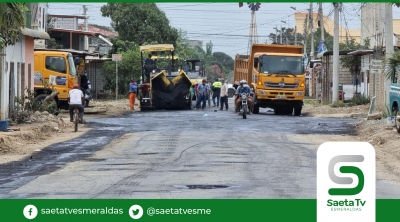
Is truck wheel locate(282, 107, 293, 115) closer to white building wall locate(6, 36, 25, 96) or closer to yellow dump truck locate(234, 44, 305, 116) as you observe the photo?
yellow dump truck locate(234, 44, 305, 116)

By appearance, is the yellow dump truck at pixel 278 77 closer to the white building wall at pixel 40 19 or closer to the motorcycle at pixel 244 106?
the motorcycle at pixel 244 106

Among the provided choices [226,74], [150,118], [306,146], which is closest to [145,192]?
[306,146]

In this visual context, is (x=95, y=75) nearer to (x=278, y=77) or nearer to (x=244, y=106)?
(x=278, y=77)

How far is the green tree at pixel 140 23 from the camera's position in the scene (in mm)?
69250

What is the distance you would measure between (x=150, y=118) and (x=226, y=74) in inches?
3976

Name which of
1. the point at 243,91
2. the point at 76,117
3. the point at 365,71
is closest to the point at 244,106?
the point at 243,91

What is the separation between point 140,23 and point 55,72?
33.6 m

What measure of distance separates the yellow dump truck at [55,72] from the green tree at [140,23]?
3155cm

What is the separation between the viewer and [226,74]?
136125 mm

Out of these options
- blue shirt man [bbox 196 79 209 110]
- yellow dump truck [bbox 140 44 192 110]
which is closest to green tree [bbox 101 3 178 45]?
blue shirt man [bbox 196 79 209 110]

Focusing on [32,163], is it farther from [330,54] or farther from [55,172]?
[330,54]

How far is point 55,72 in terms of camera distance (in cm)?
3694

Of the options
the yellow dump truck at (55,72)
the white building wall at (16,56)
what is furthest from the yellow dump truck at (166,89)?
the white building wall at (16,56)

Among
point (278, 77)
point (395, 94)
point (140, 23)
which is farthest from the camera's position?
point (140, 23)
